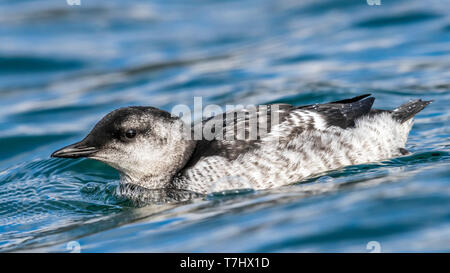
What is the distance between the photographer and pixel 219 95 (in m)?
11.6

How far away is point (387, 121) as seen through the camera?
802cm

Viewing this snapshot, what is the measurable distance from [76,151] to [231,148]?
1480 millimetres

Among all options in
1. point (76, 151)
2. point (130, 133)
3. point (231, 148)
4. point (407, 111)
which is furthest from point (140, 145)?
point (407, 111)

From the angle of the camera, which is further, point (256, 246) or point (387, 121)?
point (387, 121)

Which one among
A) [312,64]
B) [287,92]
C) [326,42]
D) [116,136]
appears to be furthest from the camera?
[326,42]

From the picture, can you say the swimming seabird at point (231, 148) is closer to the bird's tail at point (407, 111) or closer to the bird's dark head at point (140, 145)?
the bird's dark head at point (140, 145)

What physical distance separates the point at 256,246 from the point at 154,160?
2.09 metres

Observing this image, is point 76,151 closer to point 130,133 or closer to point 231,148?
point 130,133

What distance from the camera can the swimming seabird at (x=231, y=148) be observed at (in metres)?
7.04

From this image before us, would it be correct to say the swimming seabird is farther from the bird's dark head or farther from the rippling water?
the rippling water

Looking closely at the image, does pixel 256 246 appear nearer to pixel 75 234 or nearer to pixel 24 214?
pixel 75 234

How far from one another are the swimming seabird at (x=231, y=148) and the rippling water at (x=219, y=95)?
186 millimetres

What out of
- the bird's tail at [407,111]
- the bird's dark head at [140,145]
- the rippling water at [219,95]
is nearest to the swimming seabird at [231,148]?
the bird's dark head at [140,145]

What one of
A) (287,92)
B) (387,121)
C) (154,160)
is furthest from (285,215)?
(287,92)
